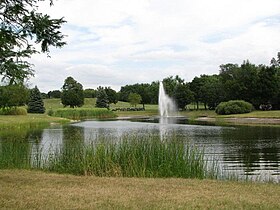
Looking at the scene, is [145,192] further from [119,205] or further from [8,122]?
[8,122]

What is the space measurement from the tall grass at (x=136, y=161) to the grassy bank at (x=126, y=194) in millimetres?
1759

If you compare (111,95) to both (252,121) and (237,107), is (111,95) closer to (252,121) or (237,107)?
(237,107)

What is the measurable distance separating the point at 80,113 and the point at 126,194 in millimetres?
74752

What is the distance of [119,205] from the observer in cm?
829

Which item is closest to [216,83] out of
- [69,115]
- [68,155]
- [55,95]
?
[69,115]

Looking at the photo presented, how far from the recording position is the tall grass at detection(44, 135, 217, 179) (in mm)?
14008

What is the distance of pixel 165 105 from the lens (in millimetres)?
103188

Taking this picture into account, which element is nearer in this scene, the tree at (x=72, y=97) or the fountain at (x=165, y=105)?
the fountain at (x=165, y=105)

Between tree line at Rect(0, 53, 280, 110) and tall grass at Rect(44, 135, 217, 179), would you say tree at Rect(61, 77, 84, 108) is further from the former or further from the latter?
tall grass at Rect(44, 135, 217, 179)

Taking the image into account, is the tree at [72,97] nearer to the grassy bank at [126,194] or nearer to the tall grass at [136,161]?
the tall grass at [136,161]

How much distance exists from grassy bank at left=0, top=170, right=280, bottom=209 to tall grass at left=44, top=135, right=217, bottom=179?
5.77 ft

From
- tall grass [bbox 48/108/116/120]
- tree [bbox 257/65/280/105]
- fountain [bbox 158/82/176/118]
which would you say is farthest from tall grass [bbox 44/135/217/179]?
fountain [bbox 158/82/176/118]

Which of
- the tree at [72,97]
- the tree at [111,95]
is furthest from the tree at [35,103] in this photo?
the tree at [111,95]

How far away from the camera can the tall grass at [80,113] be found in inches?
3138
